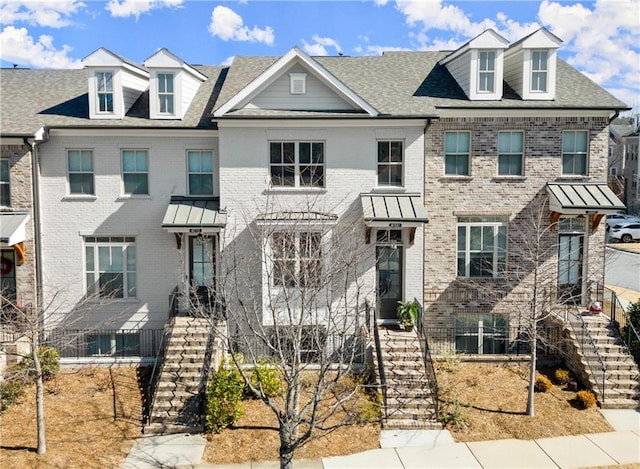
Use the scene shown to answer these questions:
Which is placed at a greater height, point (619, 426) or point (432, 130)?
point (432, 130)

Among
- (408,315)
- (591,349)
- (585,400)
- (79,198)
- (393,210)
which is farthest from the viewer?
(79,198)

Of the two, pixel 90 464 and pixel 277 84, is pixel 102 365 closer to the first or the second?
pixel 90 464

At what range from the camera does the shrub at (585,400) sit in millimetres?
14625

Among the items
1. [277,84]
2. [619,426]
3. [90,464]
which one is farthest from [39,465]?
[619,426]

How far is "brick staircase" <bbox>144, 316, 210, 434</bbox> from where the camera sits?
45.8 feet

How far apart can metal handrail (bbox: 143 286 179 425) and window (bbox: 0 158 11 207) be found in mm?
6099

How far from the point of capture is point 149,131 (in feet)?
59.6

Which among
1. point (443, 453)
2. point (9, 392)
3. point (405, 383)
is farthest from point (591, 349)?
point (9, 392)

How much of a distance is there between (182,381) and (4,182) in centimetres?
894

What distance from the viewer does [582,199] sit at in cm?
1755

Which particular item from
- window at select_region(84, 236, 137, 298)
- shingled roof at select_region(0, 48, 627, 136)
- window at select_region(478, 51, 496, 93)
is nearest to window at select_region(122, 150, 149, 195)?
shingled roof at select_region(0, 48, 627, 136)

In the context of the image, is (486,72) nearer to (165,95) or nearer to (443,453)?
(165,95)

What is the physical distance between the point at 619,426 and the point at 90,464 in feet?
41.4

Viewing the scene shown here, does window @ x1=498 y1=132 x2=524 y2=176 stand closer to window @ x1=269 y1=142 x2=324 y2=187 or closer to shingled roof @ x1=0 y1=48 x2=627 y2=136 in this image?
shingled roof @ x1=0 y1=48 x2=627 y2=136
